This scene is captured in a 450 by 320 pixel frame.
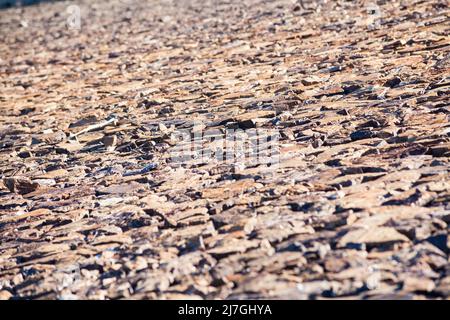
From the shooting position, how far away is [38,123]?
5652 mm

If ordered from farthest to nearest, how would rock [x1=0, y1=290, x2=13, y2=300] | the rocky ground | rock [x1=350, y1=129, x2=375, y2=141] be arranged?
rock [x1=350, y1=129, x2=375, y2=141] < rock [x1=0, y1=290, x2=13, y2=300] < the rocky ground

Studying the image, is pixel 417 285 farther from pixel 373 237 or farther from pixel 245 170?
pixel 245 170

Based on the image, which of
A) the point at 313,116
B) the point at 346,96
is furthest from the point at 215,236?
the point at 346,96

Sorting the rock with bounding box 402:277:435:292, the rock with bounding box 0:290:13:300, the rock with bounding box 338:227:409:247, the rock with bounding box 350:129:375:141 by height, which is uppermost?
the rock with bounding box 350:129:375:141

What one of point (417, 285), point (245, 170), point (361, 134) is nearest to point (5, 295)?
point (245, 170)

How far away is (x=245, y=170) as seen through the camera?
3.75 m

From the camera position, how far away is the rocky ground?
8.75 ft

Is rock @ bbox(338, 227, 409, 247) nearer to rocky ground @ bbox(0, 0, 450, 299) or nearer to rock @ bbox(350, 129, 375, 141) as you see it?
rocky ground @ bbox(0, 0, 450, 299)

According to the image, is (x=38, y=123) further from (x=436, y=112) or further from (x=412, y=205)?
(x=412, y=205)

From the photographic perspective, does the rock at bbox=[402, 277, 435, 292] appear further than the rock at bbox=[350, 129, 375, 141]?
No

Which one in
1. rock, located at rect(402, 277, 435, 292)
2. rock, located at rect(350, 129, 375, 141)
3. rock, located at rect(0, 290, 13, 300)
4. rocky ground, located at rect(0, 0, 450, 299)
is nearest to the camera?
rock, located at rect(402, 277, 435, 292)

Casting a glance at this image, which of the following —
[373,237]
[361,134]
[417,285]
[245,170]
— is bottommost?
[417,285]

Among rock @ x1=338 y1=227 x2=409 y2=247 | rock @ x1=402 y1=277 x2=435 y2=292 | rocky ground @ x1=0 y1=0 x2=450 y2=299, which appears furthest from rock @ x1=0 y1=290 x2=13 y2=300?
rock @ x1=402 y1=277 x2=435 y2=292

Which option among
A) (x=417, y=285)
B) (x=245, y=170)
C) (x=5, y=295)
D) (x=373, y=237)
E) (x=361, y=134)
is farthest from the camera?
(x=361, y=134)
